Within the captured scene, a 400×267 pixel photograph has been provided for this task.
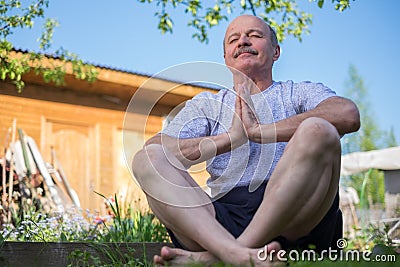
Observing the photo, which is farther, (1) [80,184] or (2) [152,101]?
(1) [80,184]

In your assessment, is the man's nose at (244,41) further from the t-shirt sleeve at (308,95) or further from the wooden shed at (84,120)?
the wooden shed at (84,120)

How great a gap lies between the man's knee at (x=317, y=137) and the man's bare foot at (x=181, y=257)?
42 centimetres

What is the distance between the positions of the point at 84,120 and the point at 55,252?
533 centimetres

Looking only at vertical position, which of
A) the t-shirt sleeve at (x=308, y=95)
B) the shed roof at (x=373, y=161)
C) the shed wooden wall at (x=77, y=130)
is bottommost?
the t-shirt sleeve at (x=308, y=95)

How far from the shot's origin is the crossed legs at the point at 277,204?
5.47ft

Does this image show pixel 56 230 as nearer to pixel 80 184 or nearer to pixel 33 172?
pixel 33 172

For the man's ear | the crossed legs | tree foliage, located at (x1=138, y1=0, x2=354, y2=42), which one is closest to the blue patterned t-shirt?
the man's ear

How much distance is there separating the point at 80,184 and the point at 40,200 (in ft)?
7.03

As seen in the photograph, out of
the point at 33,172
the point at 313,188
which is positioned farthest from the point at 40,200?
the point at 313,188

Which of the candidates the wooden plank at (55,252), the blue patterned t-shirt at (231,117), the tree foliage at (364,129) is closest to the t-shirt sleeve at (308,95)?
the blue patterned t-shirt at (231,117)

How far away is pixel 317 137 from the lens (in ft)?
5.47

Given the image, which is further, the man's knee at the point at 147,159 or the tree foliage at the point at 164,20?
the tree foliage at the point at 164,20

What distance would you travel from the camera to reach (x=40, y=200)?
16.8ft

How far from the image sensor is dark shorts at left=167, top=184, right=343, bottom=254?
1.94 meters
